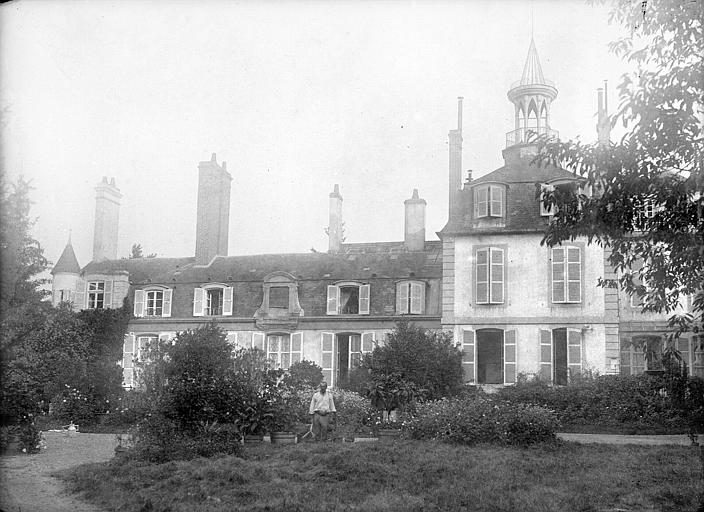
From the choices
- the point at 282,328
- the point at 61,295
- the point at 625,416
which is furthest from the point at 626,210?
the point at 61,295

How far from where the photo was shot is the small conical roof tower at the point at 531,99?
26.5 m

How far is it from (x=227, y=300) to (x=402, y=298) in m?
6.99

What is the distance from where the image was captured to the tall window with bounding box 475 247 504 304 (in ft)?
81.4

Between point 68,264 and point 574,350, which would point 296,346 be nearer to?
point 574,350

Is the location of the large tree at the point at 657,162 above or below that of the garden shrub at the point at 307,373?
above

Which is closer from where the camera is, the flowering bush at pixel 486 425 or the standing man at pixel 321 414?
→ the flowering bush at pixel 486 425

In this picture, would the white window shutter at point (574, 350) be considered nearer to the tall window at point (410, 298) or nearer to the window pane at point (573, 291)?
the window pane at point (573, 291)

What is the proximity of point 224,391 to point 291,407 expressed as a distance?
1672 mm

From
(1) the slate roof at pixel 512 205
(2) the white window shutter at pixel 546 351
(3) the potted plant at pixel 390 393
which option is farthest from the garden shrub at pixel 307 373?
(2) the white window shutter at pixel 546 351

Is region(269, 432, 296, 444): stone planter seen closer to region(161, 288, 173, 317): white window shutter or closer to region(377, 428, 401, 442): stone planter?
region(377, 428, 401, 442): stone planter

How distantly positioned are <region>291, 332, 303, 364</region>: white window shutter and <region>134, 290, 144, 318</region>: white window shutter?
21.1ft

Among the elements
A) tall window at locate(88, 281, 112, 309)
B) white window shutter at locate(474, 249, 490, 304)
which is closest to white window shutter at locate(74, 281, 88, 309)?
tall window at locate(88, 281, 112, 309)

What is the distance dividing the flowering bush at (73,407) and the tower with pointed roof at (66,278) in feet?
35.2

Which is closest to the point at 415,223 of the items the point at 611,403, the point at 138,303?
the point at 138,303
